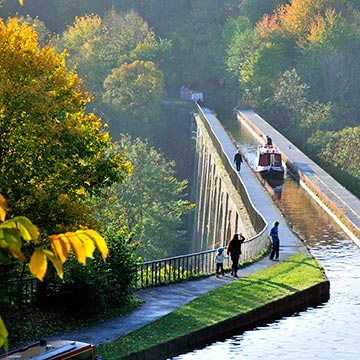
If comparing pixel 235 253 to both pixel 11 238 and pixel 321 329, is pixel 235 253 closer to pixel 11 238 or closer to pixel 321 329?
pixel 321 329

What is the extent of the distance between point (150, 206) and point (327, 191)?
2799cm

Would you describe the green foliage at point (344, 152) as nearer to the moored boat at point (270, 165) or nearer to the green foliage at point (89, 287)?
the moored boat at point (270, 165)

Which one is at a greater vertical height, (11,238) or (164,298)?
(11,238)

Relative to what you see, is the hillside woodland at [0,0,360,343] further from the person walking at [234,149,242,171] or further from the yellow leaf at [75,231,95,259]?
the yellow leaf at [75,231,95,259]

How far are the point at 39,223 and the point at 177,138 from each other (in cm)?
7786

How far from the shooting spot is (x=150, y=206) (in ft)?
222

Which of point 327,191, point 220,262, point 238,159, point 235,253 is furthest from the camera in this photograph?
point 238,159

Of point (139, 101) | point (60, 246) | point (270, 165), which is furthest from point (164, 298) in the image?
point (139, 101)

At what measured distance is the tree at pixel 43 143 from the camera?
20422 millimetres

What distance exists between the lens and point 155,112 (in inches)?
3789

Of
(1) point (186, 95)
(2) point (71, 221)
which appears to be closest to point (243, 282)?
(2) point (71, 221)

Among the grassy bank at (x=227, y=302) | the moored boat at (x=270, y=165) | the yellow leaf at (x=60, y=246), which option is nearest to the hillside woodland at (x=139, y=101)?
the grassy bank at (x=227, y=302)

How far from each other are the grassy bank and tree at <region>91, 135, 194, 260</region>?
36.6 meters

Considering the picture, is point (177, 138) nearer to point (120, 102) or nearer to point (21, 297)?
point (120, 102)
